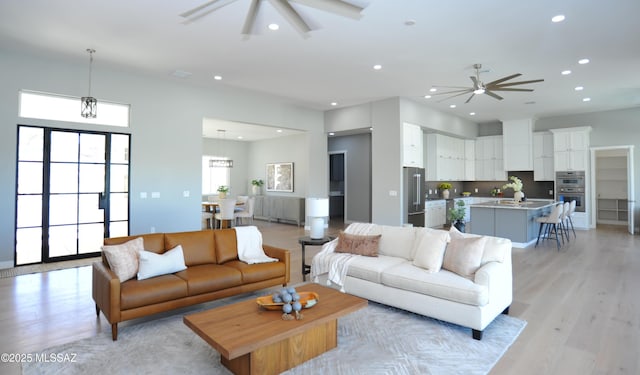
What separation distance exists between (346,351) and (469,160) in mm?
10019

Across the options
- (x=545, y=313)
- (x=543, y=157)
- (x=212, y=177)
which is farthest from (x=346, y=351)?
(x=212, y=177)

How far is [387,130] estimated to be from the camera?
7945 millimetres

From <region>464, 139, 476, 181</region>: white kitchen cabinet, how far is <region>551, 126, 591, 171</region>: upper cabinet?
7.40 ft

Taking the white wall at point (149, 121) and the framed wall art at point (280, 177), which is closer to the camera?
the white wall at point (149, 121)

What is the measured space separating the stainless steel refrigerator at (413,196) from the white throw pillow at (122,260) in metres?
5.80

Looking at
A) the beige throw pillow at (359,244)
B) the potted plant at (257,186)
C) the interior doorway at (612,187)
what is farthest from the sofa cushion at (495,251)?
the potted plant at (257,186)

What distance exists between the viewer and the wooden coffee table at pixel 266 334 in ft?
7.11

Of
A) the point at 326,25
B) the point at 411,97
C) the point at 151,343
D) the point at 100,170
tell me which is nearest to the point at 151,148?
the point at 100,170

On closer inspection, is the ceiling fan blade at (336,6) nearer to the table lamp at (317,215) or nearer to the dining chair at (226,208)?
the table lamp at (317,215)

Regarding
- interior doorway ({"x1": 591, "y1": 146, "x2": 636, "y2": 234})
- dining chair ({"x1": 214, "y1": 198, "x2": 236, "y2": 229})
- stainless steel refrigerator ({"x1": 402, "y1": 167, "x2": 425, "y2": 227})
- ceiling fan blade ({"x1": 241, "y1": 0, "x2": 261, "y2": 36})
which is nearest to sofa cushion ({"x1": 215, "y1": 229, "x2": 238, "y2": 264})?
ceiling fan blade ({"x1": 241, "y1": 0, "x2": 261, "y2": 36})

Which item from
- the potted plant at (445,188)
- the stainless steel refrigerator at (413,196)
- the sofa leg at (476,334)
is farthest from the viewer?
the potted plant at (445,188)

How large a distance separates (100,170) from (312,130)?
Result: 199 inches

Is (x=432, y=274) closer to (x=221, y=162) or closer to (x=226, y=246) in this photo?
(x=226, y=246)

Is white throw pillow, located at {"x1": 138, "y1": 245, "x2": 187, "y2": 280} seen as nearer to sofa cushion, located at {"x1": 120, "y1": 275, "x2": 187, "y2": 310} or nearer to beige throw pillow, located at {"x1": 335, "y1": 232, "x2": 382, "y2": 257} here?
sofa cushion, located at {"x1": 120, "y1": 275, "x2": 187, "y2": 310}
